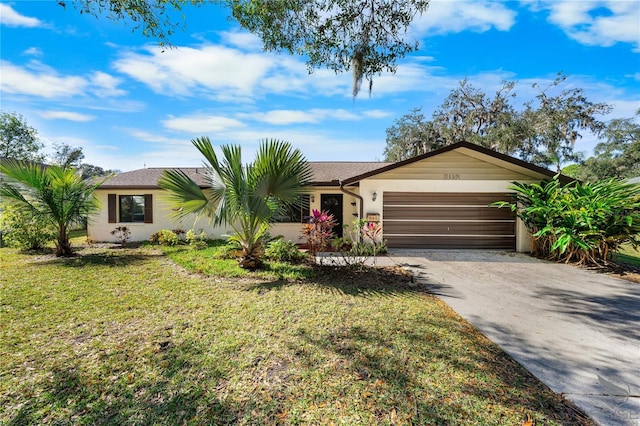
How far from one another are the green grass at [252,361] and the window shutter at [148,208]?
6.37 metres

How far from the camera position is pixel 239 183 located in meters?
6.10

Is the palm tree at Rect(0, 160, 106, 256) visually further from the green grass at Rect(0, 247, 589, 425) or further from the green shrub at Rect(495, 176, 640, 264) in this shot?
the green shrub at Rect(495, 176, 640, 264)

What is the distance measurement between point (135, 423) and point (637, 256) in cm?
1399

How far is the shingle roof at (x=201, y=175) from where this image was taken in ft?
36.1

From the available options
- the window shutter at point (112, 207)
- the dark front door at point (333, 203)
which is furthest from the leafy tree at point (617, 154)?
the window shutter at point (112, 207)

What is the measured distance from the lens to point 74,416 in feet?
7.23

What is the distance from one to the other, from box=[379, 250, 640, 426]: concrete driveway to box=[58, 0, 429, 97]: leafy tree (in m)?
4.66

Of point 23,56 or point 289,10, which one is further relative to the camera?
point 23,56

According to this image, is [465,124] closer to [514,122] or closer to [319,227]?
[514,122]

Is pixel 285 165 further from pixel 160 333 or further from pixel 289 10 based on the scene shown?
pixel 160 333

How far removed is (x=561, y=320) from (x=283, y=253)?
19.3ft

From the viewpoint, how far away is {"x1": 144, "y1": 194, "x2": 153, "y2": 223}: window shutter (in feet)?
37.2

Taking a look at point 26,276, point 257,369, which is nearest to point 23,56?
point 26,276

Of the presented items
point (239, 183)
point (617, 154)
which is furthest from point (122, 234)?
point (617, 154)
